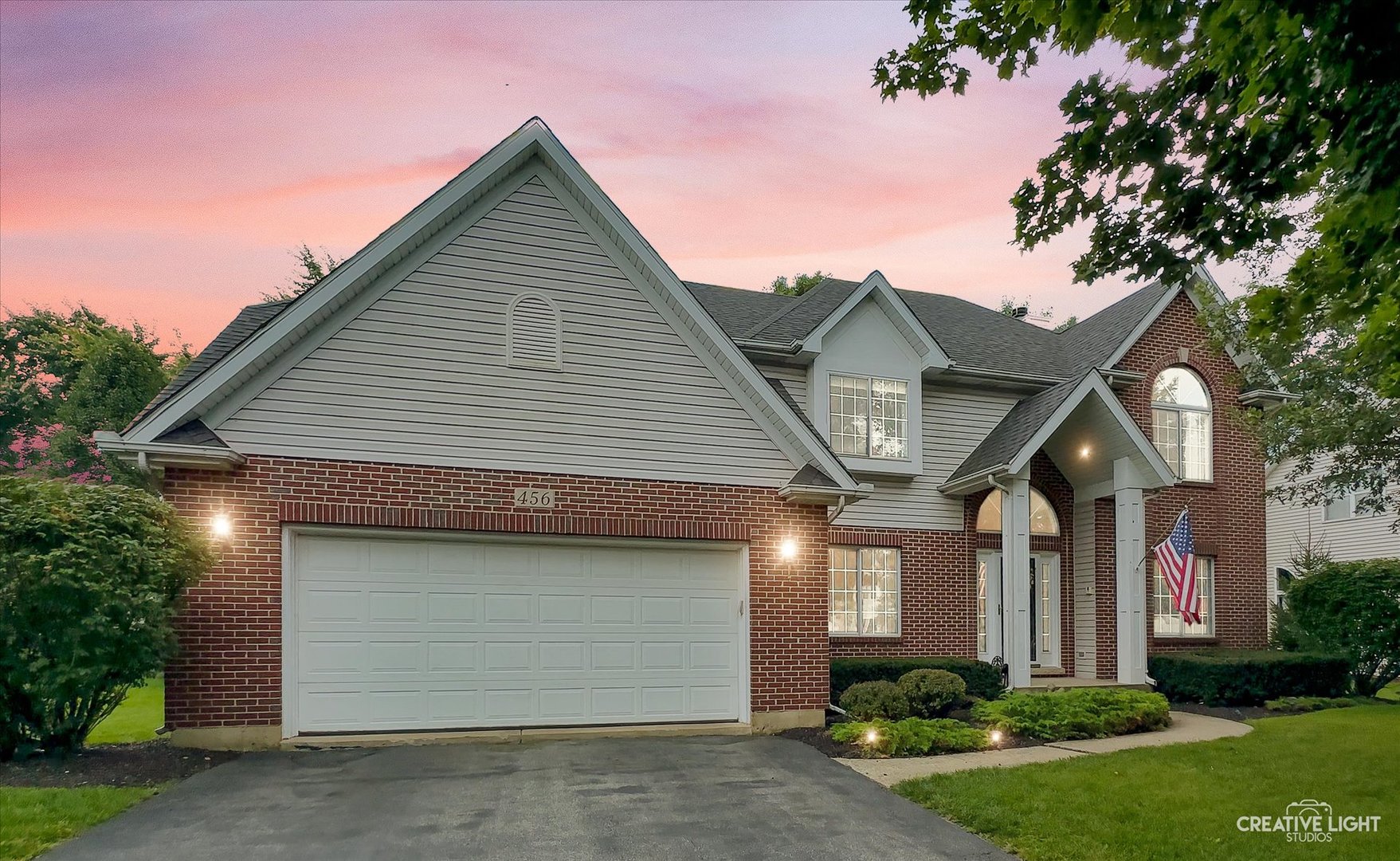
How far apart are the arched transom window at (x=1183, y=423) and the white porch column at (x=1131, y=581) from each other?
8.84 feet

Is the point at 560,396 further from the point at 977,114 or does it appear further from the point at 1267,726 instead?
the point at 1267,726

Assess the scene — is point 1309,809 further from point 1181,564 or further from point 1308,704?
point 1308,704

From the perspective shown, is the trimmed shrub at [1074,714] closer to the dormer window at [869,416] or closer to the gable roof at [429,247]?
the gable roof at [429,247]

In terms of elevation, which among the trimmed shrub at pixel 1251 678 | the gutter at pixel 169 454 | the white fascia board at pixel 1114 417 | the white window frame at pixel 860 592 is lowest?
the trimmed shrub at pixel 1251 678

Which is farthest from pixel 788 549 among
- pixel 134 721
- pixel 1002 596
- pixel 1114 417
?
pixel 134 721

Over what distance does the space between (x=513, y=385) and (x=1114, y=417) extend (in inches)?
426

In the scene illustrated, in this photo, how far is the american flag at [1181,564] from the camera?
1537 cm

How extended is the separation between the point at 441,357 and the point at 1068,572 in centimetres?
1325

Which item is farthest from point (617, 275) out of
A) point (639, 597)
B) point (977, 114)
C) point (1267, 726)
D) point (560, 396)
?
point (1267, 726)

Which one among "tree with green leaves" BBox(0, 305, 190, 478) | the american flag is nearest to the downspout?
the american flag

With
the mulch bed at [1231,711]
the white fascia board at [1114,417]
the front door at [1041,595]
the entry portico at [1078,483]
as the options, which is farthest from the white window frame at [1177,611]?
the white fascia board at [1114,417]

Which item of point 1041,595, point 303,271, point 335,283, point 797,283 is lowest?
point 1041,595

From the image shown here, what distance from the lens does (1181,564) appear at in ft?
51.1

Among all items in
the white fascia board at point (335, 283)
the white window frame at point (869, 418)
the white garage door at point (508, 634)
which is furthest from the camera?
the white window frame at point (869, 418)
